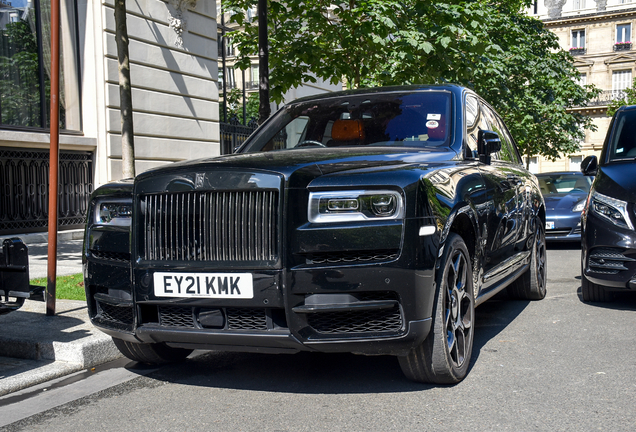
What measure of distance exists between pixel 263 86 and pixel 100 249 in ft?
20.7

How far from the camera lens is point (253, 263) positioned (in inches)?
139

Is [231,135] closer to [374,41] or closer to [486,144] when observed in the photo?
[374,41]

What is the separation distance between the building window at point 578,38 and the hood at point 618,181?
60.0 m

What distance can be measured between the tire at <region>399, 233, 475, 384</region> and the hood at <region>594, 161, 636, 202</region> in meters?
2.59

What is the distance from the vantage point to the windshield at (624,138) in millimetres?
6895

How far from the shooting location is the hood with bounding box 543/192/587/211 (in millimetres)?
12586

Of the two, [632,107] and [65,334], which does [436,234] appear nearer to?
[65,334]

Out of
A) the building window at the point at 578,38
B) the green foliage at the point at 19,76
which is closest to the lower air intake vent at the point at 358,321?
the green foliage at the point at 19,76

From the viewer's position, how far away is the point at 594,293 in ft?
21.7

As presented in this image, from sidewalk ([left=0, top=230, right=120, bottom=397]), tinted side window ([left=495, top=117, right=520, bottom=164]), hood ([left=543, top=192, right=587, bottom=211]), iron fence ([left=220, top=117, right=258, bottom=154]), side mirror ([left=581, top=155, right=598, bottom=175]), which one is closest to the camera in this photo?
sidewalk ([left=0, top=230, right=120, bottom=397])

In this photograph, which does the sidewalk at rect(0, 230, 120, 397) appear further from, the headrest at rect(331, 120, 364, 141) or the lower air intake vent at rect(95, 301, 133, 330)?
the headrest at rect(331, 120, 364, 141)

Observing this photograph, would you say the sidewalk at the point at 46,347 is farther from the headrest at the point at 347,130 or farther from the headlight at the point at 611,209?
the headlight at the point at 611,209

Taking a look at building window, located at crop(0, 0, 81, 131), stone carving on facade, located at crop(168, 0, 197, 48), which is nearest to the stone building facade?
stone carving on facade, located at crop(168, 0, 197, 48)

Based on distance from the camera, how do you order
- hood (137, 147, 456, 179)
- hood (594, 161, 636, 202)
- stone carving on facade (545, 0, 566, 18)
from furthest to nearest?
stone carving on facade (545, 0, 566, 18)
hood (594, 161, 636, 202)
hood (137, 147, 456, 179)
